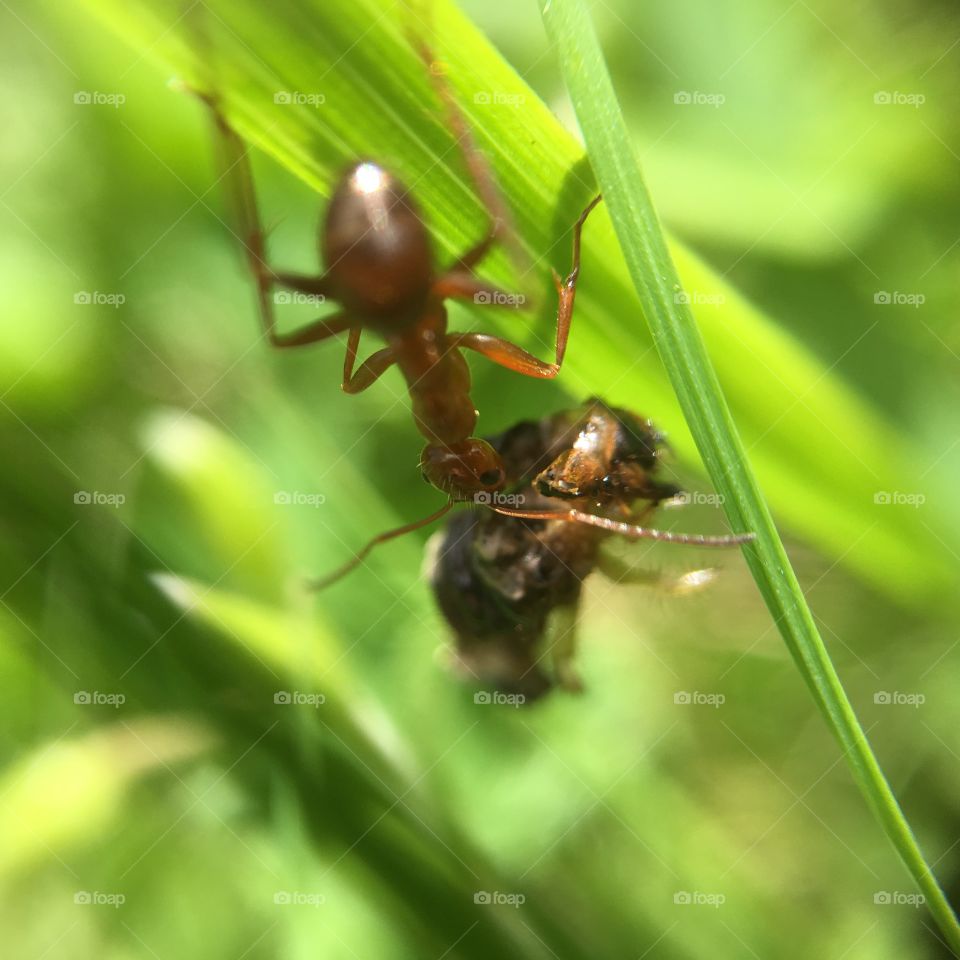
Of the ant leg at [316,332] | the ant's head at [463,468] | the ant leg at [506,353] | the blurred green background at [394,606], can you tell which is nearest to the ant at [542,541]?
the ant's head at [463,468]

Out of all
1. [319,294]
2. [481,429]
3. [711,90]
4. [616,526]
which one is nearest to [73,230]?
[319,294]

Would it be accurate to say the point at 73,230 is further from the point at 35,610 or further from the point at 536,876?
the point at 536,876

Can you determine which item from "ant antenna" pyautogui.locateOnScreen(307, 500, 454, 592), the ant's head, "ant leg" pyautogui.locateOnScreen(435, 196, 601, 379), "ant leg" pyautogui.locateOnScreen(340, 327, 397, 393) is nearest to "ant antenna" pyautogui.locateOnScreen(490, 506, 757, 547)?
the ant's head

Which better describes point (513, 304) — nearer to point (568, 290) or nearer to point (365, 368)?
point (568, 290)

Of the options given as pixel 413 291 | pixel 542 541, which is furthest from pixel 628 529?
pixel 413 291

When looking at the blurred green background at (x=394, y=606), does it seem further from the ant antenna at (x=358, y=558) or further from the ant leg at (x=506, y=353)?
the ant leg at (x=506, y=353)

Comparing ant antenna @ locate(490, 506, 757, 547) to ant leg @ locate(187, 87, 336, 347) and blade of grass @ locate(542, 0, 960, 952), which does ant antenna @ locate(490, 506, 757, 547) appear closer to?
blade of grass @ locate(542, 0, 960, 952)
